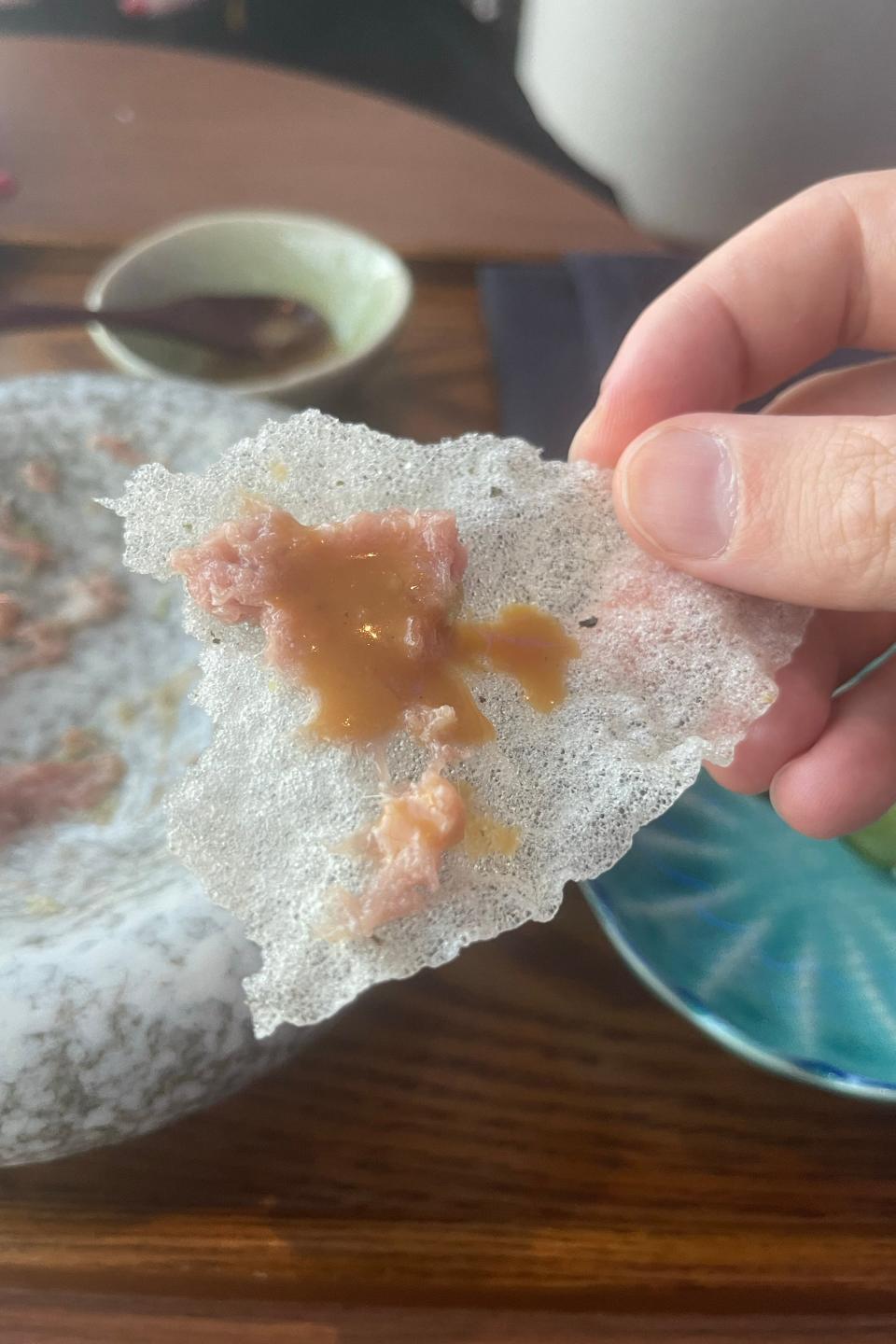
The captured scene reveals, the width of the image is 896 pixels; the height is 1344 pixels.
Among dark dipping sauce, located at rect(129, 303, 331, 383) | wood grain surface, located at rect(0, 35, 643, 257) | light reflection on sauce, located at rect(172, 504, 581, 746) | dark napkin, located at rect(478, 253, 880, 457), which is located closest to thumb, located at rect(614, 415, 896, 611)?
light reflection on sauce, located at rect(172, 504, 581, 746)

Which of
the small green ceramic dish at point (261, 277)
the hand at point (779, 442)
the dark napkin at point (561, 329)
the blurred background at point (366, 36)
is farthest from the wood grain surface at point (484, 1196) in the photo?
the blurred background at point (366, 36)

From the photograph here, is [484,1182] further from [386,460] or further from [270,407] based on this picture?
[270,407]

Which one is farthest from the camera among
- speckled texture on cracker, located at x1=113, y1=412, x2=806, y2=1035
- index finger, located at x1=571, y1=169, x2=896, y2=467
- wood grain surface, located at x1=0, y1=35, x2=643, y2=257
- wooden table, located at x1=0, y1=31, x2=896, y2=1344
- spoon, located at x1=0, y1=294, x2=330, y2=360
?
wood grain surface, located at x1=0, y1=35, x2=643, y2=257

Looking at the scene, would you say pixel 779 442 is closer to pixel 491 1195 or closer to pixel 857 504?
pixel 857 504

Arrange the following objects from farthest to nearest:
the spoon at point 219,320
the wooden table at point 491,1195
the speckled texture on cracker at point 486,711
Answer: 1. the spoon at point 219,320
2. the wooden table at point 491,1195
3. the speckled texture on cracker at point 486,711

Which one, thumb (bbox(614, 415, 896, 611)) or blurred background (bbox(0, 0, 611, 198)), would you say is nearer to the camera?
thumb (bbox(614, 415, 896, 611))

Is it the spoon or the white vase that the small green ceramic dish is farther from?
the white vase

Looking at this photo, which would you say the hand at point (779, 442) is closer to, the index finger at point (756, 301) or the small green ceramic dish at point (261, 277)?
the index finger at point (756, 301)
